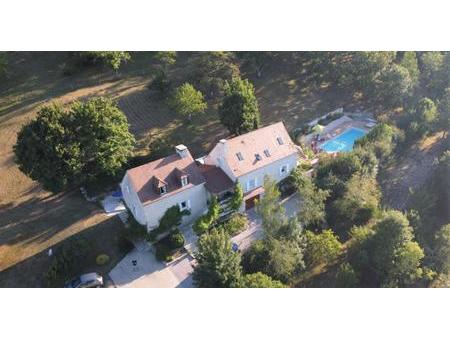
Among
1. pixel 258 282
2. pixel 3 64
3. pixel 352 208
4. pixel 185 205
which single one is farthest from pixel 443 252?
pixel 3 64

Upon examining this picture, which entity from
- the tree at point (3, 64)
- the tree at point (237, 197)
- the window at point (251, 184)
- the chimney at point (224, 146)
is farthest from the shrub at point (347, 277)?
the tree at point (3, 64)

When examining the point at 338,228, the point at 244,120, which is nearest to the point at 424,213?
the point at 338,228

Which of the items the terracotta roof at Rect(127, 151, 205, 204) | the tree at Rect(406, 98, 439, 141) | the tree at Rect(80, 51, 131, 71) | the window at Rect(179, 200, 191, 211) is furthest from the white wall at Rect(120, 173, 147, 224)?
the tree at Rect(406, 98, 439, 141)

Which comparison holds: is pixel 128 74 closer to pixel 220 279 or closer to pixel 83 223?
pixel 83 223

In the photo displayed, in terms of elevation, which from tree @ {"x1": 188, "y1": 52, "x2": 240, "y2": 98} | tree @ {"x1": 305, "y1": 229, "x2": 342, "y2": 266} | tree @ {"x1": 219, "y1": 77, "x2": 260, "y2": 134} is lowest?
tree @ {"x1": 305, "y1": 229, "x2": 342, "y2": 266}

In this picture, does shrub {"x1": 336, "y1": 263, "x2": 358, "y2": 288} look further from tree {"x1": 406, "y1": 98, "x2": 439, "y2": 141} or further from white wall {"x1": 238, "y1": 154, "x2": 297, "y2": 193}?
tree {"x1": 406, "y1": 98, "x2": 439, "y2": 141}

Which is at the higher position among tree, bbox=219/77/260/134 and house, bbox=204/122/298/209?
tree, bbox=219/77/260/134

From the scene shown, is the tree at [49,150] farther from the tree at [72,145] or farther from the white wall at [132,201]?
the white wall at [132,201]
